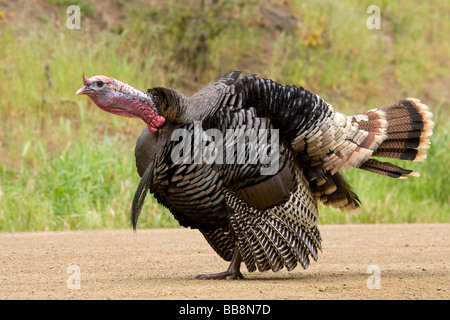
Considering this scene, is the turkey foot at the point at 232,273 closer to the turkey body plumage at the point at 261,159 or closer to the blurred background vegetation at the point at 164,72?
the turkey body plumage at the point at 261,159

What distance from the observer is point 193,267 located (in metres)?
5.41

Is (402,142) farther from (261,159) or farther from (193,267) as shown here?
(193,267)

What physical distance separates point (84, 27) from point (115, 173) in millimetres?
4908

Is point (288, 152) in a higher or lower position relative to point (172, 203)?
higher

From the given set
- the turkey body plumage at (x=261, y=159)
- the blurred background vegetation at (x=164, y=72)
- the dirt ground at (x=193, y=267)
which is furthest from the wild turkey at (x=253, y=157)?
the blurred background vegetation at (x=164, y=72)

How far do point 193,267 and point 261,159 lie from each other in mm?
1238

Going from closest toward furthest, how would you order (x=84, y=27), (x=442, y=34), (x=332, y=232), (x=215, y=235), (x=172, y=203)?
(x=172, y=203) → (x=215, y=235) → (x=332, y=232) → (x=84, y=27) → (x=442, y=34)

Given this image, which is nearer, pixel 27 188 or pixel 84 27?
pixel 27 188

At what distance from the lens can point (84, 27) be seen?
1284cm

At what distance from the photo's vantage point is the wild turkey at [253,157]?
4445 millimetres

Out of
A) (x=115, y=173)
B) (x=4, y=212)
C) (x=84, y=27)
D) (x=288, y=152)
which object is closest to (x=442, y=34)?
(x=84, y=27)

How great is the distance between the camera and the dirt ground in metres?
4.02

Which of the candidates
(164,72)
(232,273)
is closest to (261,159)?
(232,273)

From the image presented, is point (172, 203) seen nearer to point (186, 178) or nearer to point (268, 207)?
point (186, 178)
